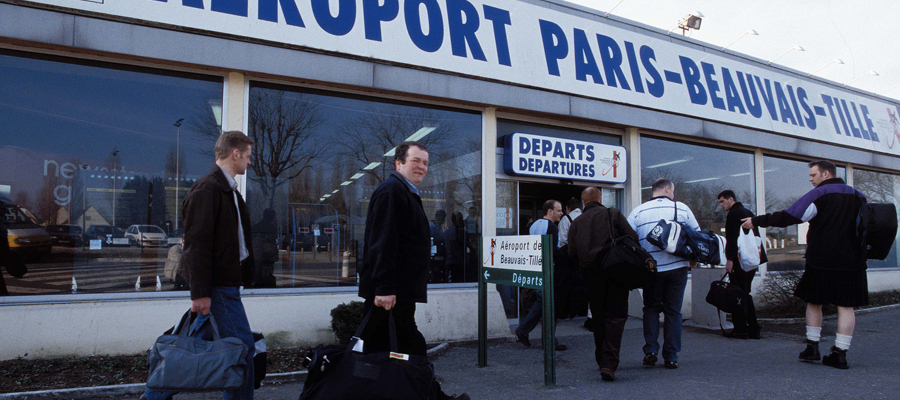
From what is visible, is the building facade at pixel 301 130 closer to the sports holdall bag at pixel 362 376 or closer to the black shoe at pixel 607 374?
the black shoe at pixel 607 374

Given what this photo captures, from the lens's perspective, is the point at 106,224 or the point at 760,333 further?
the point at 760,333

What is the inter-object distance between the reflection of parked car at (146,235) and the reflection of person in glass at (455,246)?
337 cm

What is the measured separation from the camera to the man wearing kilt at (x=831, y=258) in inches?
202

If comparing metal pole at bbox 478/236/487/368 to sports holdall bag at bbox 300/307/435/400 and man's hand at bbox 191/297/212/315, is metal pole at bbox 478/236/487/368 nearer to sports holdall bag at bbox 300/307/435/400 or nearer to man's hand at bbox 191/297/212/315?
sports holdall bag at bbox 300/307/435/400

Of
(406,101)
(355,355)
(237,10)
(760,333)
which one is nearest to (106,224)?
(237,10)

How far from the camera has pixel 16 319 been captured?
505 centimetres

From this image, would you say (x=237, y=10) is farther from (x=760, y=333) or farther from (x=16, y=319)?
(x=760, y=333)

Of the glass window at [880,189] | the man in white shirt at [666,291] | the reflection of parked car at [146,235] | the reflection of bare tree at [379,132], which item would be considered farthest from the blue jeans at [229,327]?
the glass window at [880,189]

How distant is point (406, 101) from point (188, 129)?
2.60 meters

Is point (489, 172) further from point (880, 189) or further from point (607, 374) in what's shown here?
point (880, 189)

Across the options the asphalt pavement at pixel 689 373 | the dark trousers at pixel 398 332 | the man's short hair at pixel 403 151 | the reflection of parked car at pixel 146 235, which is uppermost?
the man's short hair at pixel 403 151

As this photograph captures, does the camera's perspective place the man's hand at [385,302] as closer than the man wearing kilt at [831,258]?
Yes

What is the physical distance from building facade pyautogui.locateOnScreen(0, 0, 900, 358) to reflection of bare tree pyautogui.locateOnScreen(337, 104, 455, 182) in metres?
0.03

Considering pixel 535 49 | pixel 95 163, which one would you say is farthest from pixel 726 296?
pixel 95 163
